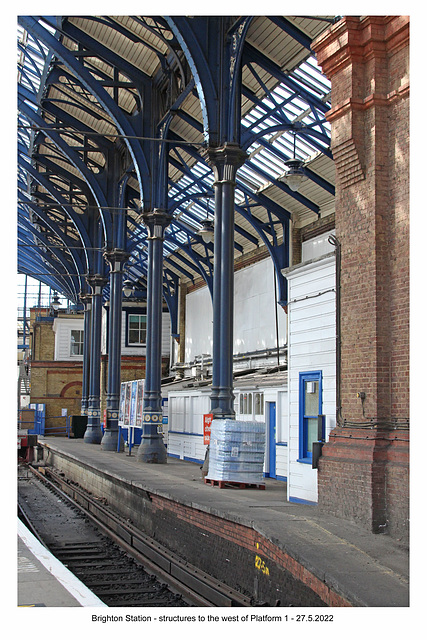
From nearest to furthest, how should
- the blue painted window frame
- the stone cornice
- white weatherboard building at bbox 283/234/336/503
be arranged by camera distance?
the stone cornice
white weatherboard building at bbox 283/234/336/503
the blue painted window frame

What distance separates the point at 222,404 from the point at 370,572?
27.6 ft

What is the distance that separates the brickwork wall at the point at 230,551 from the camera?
7336 millimetres

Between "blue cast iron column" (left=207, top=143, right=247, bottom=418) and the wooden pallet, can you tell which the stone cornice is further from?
the wooden pallet

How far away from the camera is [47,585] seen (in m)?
6.51

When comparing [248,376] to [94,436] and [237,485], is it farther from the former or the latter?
[94,436]

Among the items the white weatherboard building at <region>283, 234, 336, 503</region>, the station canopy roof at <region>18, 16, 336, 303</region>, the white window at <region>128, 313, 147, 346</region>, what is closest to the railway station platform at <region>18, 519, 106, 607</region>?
the white weatherboard building at <region>283, 234, 336, 503</region>

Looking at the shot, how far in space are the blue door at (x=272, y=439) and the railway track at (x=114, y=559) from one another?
12.4 ft

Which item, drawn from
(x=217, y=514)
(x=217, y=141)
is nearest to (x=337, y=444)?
(x=217, y=514)

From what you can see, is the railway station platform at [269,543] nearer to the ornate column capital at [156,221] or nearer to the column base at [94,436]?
the ornate column capital at [156,221]

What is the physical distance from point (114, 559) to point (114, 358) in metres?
15.1

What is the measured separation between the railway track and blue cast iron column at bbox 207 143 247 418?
3566 mm

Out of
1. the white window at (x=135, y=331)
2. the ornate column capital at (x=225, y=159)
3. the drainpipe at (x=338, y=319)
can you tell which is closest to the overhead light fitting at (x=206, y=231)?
the ornate column capital at (x=225, y=159)

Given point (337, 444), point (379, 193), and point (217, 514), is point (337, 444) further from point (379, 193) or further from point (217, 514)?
point (379, 193)

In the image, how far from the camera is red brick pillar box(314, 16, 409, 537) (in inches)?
355
